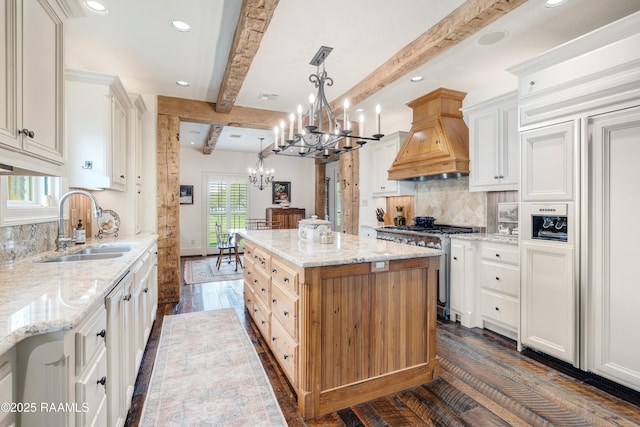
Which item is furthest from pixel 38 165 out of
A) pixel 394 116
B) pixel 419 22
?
pixel 394 116

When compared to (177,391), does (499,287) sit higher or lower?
higher

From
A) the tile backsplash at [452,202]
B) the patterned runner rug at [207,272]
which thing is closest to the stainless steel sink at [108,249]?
the patterned runner rug at [207,272]

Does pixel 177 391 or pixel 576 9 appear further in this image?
pixel 576 9

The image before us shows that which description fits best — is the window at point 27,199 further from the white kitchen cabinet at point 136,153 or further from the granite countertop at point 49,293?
the white kitchen cabinet at point 136,153

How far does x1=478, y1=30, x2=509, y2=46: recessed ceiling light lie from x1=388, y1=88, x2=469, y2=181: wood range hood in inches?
42.3

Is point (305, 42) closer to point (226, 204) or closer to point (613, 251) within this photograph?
point (613, 251)

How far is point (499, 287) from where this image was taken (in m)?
3.01

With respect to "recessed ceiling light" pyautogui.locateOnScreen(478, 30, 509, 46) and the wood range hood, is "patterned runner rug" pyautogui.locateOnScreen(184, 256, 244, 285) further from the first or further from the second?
"recessed ceiling light" pyautogui.locateOnScreen(478, 30, 509, 46)

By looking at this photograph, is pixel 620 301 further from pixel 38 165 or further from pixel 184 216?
pixel 184 216

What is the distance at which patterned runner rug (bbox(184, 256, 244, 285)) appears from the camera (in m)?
5.30

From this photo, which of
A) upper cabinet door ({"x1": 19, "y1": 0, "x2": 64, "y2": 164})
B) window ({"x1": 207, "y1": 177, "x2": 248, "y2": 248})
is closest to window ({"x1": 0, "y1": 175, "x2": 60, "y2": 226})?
upper cabinet door ({"x1": 19, "y1": 0, "x2": 64, "y2": 164})

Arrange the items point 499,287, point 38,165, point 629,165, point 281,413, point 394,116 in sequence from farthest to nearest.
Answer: point 394,116, point 499,287, point 629,165, point 281,413, point 38,165

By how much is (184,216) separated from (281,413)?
6.72m

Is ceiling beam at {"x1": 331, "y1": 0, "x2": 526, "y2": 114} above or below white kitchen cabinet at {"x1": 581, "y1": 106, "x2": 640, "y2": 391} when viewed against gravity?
above
